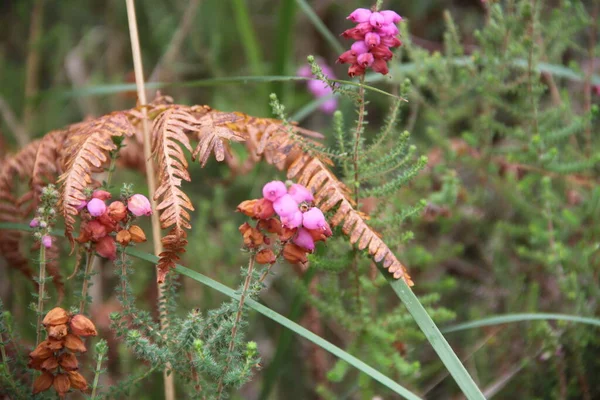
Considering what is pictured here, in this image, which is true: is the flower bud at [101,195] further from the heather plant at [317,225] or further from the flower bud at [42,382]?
the flower bud at [42,382]

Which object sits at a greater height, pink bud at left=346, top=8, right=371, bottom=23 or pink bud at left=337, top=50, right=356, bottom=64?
pink bud at left=346, top=8, right=371, bottom=23

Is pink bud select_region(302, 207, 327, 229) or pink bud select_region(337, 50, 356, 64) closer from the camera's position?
pink bud select_region(302, 207, 327, 229)

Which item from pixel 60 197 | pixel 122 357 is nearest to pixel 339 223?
pixel 60 197

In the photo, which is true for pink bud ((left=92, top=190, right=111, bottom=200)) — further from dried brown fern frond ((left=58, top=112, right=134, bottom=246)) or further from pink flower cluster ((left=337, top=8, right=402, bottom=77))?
pink flower cluster ((left=337, top=8, right=402, bottom=77))

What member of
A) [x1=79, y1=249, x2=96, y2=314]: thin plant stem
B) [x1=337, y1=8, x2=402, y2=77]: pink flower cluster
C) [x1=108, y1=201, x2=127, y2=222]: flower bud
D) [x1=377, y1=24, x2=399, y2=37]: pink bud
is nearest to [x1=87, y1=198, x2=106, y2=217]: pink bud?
[x1=108, y1=201, x2=127, y2=222]: flower bud

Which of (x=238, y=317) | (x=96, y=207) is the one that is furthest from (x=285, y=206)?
(x=96, y=207)

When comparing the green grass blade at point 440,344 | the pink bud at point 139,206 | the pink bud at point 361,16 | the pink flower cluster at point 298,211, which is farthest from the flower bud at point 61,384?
the pink bud at point 361,16

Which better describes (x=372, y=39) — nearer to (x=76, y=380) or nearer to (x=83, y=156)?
(x=83, y=156)

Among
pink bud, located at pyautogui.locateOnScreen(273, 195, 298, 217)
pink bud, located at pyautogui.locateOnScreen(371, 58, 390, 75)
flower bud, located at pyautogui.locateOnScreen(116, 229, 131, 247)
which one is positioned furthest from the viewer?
pink bud, located at pyautogui.locateOnScreen(371, 58, 390, 75)
